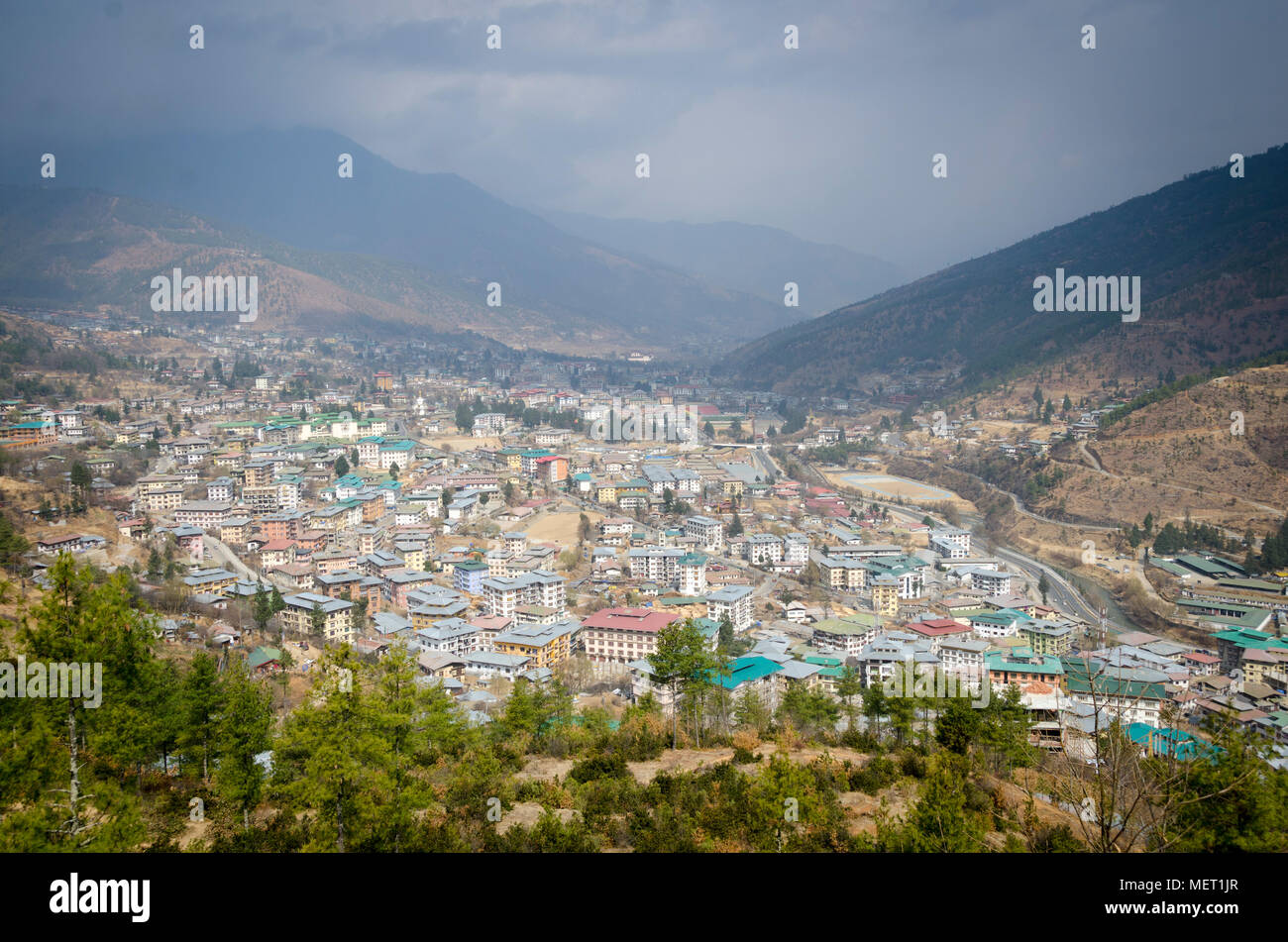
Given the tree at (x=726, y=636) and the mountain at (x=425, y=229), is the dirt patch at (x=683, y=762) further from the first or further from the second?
the mountain at (x=425, y=229)

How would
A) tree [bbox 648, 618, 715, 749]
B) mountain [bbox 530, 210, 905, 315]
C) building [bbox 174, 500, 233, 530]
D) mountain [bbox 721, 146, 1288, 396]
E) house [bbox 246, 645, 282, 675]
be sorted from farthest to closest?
1. mountain [bbox 530, 210, 905, 315]
2. mountain [bbox 721, 146, 1288, 396]
3. building [bbox 174, 500, 233, 530]
4. house [bbox 246, 645, 282, 675]
5. tree [bbox 648, 618, 715, 749]

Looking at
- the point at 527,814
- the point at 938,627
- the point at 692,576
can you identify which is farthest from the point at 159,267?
the point at 527,814

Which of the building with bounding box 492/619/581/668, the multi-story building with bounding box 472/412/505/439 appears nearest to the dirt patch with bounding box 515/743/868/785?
the building with bounding box 492/619/581/668

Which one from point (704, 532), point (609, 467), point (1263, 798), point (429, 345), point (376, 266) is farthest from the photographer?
point (376, 266)

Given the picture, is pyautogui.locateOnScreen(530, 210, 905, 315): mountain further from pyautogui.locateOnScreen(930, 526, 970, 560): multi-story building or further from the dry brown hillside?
pyautogui.locateOnScreen(930, 526, 970, 560): multi-story building

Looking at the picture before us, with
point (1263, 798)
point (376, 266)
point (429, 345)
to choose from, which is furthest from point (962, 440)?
point (376, 266)
